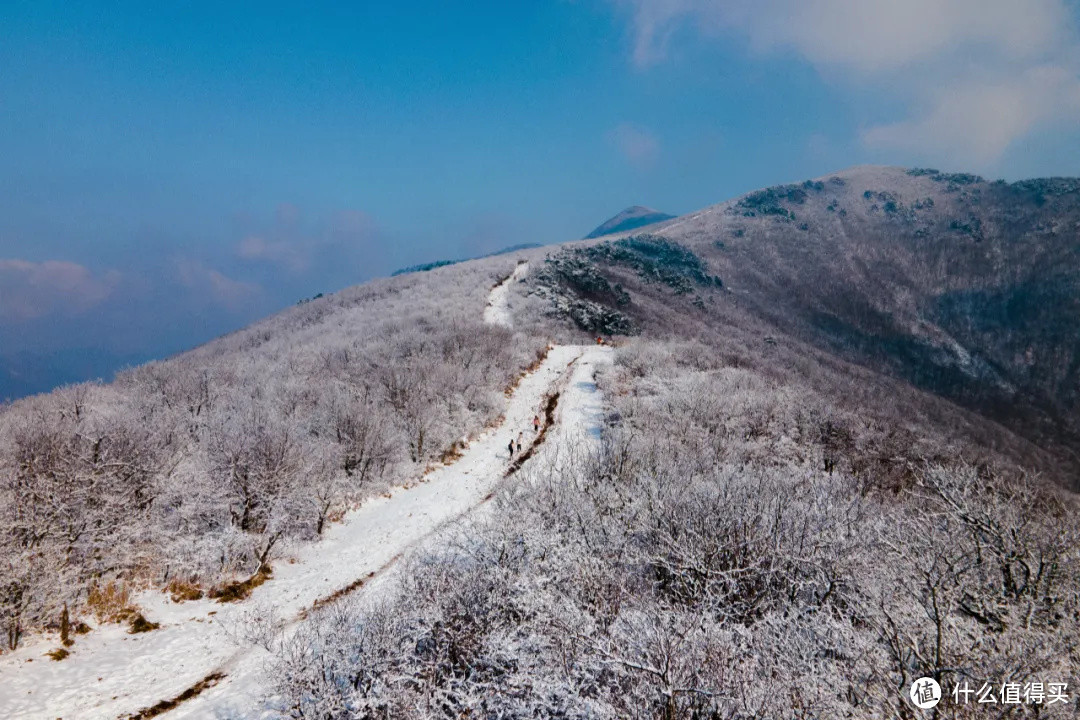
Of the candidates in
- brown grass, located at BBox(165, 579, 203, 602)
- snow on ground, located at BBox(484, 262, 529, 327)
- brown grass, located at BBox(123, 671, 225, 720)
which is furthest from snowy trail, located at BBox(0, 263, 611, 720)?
snow on ground, located at BBox(484, 262, 529, 327)

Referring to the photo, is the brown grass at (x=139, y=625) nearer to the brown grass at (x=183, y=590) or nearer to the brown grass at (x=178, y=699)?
the brown grass at (x=183, y=590)

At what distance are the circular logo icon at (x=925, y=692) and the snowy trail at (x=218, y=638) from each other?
1141 cm

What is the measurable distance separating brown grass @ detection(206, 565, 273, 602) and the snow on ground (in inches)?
1499

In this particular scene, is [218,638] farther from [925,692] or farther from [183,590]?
[925,692]

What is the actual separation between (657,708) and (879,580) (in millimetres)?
5321

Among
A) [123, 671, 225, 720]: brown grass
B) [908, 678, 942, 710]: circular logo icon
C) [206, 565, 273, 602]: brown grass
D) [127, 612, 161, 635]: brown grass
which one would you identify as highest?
[908, 678, 942, 710]: circular logo icon

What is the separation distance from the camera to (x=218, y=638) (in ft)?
41.2

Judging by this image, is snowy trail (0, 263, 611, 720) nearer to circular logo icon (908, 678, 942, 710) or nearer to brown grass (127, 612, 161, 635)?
brown grass (127, 612, 161, 635)

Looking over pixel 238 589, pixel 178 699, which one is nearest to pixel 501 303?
pixel 238 589

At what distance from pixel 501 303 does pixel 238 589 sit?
51771 mm

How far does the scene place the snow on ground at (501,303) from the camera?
2191 inches

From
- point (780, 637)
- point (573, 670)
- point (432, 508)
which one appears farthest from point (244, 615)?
point (780, 637)

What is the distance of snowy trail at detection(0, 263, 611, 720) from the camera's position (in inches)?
397

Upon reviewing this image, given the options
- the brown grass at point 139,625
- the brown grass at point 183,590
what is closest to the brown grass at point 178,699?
the brown grass at point 139,625
